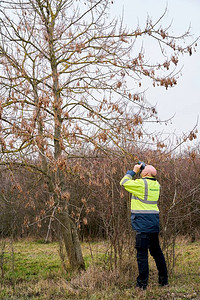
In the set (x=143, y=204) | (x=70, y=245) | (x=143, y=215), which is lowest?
(x=70, y=245)

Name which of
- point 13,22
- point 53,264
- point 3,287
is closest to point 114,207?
point 3,287

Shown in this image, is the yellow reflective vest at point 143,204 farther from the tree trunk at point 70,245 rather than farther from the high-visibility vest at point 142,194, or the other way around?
the tree trunk at point 70,245

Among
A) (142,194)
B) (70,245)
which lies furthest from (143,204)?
(70,245)

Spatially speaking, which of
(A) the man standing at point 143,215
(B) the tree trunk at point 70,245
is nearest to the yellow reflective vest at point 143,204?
(A) the man standing at point 143,215

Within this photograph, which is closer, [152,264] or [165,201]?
[165,201]

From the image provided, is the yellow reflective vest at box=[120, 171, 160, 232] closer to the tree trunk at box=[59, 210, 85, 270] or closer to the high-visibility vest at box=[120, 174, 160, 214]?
the high-visibility vest at box=[120, 174, 160, 214]

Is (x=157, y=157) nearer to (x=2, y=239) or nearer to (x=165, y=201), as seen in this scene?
(x=165, y=201)

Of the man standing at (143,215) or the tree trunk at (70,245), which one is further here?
the tree trunk at (70,245)

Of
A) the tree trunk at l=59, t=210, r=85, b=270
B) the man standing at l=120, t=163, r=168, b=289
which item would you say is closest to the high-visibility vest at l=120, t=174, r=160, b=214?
the man standing at l=120, t=163, r=168, b=289

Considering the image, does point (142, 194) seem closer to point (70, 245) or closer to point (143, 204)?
point (143, 204)

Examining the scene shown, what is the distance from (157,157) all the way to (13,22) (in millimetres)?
3890

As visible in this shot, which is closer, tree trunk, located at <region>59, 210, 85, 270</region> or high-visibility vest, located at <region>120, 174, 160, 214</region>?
high-visibility vest, located at <region>120, 174, 160, 214</region>

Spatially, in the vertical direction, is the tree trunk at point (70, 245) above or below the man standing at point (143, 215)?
below

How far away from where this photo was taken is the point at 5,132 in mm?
6371
